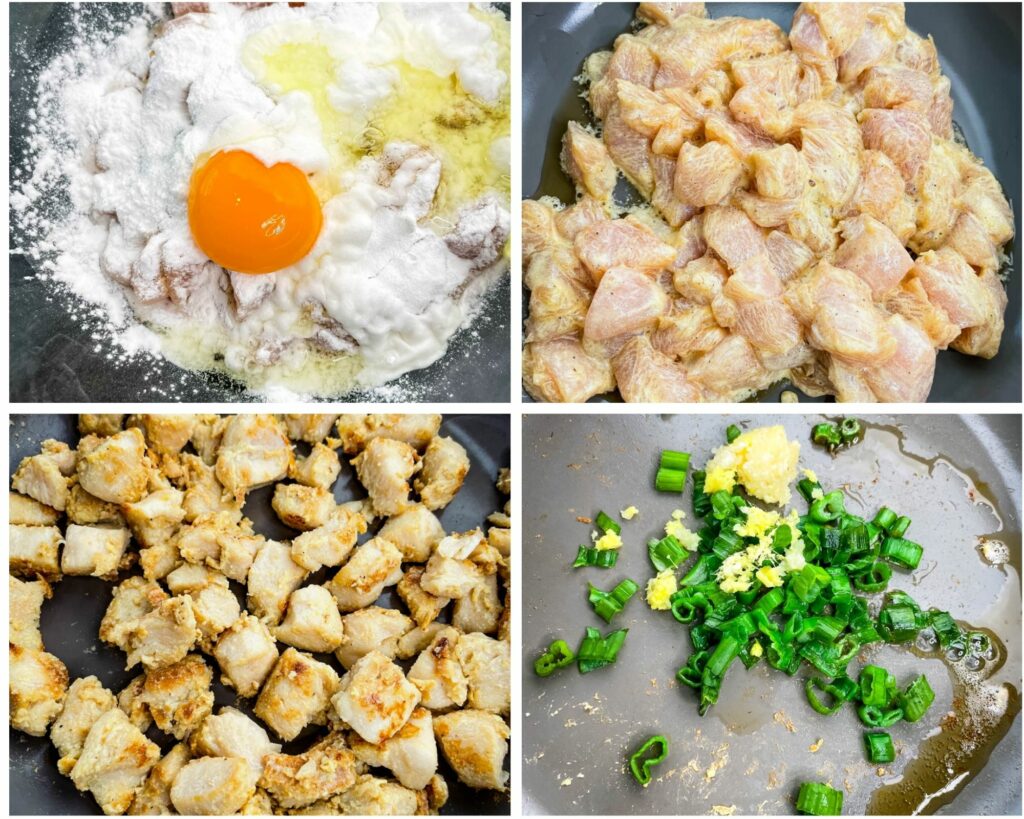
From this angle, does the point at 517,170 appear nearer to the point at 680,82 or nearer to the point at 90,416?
the point at 680,82

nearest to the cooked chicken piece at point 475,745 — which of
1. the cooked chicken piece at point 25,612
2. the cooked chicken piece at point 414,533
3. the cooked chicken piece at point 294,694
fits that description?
the cooked chicken piece at point 294,694

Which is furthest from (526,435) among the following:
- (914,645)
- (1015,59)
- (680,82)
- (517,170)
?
(1015,59)

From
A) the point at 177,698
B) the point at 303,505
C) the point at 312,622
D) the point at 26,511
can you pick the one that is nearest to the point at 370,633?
the point at 312,622

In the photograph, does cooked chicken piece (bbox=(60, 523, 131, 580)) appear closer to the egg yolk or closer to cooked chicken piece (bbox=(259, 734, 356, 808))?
cooked chicken piece (bbox=(259, 734, 356, 808))

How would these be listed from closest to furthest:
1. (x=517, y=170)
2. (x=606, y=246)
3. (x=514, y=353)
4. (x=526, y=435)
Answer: (x=514, y=353)
(x=517, y=170)
(x=606, y=246)
(x=526, y=435)

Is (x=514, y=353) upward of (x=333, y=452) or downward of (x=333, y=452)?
upward

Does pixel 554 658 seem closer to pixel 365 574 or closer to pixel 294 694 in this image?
pixel 365 574

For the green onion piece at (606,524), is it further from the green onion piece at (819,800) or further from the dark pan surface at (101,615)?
the green onion piece at (819,800)
